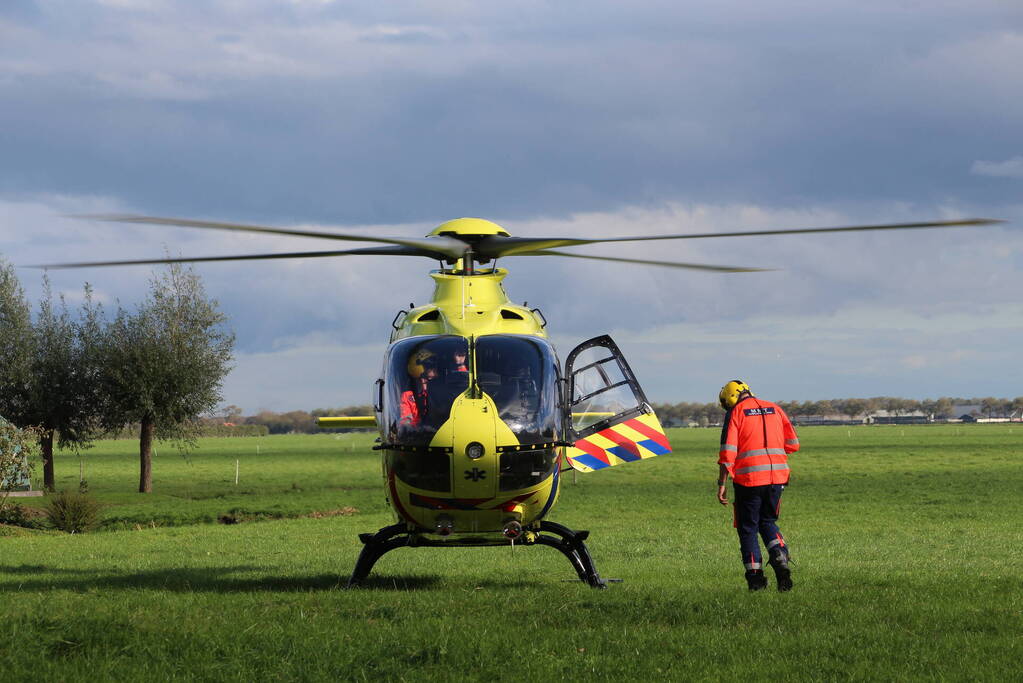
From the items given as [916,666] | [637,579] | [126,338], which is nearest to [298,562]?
[637,579]

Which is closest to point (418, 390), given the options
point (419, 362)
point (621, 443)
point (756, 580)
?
point (419, 362)

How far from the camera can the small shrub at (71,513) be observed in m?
29.8

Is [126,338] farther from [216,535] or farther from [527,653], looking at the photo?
[527,653]

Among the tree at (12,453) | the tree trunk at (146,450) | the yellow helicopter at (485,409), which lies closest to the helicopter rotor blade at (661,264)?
the yellow helicopter at (485,409)

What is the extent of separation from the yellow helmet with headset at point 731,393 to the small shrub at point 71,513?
23229mm

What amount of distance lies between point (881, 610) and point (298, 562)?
1096cm

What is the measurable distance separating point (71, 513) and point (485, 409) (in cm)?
2222

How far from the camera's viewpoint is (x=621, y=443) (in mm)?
13789

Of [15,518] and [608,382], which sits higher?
[608,382]

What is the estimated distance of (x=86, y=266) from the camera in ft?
38.2

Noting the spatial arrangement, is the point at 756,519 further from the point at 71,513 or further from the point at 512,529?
the point at 71,513

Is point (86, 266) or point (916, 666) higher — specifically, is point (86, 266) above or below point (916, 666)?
above

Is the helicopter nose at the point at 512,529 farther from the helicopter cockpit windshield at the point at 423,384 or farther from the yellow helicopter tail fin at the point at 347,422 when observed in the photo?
the yellow helicopter tail fin at the point at 347,422

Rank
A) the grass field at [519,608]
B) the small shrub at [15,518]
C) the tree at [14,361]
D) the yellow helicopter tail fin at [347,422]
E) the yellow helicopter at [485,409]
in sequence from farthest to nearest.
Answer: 1. the tree at [14,361]
2. the small shrub at [15,518]
3. the yellow helicopter tail fin at [347,422]
4. the yellow helicopter at [485,409]
5. the grass field at [519,608]
